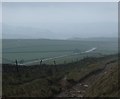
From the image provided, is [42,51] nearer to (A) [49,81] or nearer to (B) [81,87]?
(A) [49,81]

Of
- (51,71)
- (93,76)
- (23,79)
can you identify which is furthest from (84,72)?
(23,79)

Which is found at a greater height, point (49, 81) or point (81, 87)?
point (49, 81)

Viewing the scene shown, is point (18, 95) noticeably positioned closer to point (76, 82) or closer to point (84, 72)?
point (76, 82)

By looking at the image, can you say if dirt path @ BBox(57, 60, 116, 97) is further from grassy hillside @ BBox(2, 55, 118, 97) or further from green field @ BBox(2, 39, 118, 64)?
green field @ BBox(2, 39, 118, 64)

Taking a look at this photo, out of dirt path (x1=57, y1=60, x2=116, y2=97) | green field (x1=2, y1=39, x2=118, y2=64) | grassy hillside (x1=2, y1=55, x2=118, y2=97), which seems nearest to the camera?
grassy hillside (x1=2, y1=55, x2=118, y2=97)

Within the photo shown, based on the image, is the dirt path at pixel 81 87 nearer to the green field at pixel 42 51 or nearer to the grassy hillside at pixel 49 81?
the grassy hillside at pixel 49 81

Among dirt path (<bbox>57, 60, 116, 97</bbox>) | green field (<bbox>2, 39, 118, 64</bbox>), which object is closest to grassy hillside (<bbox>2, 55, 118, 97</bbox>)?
dirt path (<bbox>57, 60, 116, 97</bbox>)

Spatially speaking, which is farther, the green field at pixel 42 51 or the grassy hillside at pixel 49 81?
the green field at pixel 42 51

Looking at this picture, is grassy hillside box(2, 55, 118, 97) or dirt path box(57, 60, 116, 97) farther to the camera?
dirt path box(57, 60, 116, 97)

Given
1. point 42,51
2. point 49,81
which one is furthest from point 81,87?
point 42,51

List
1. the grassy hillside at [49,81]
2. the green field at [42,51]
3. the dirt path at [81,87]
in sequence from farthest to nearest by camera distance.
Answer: the green field at [42,51]
the dirt path at [81,87]
the grassy hillside at [49,81]

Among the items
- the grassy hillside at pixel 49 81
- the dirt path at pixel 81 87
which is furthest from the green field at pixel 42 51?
the dirt path at pixel 81 87
